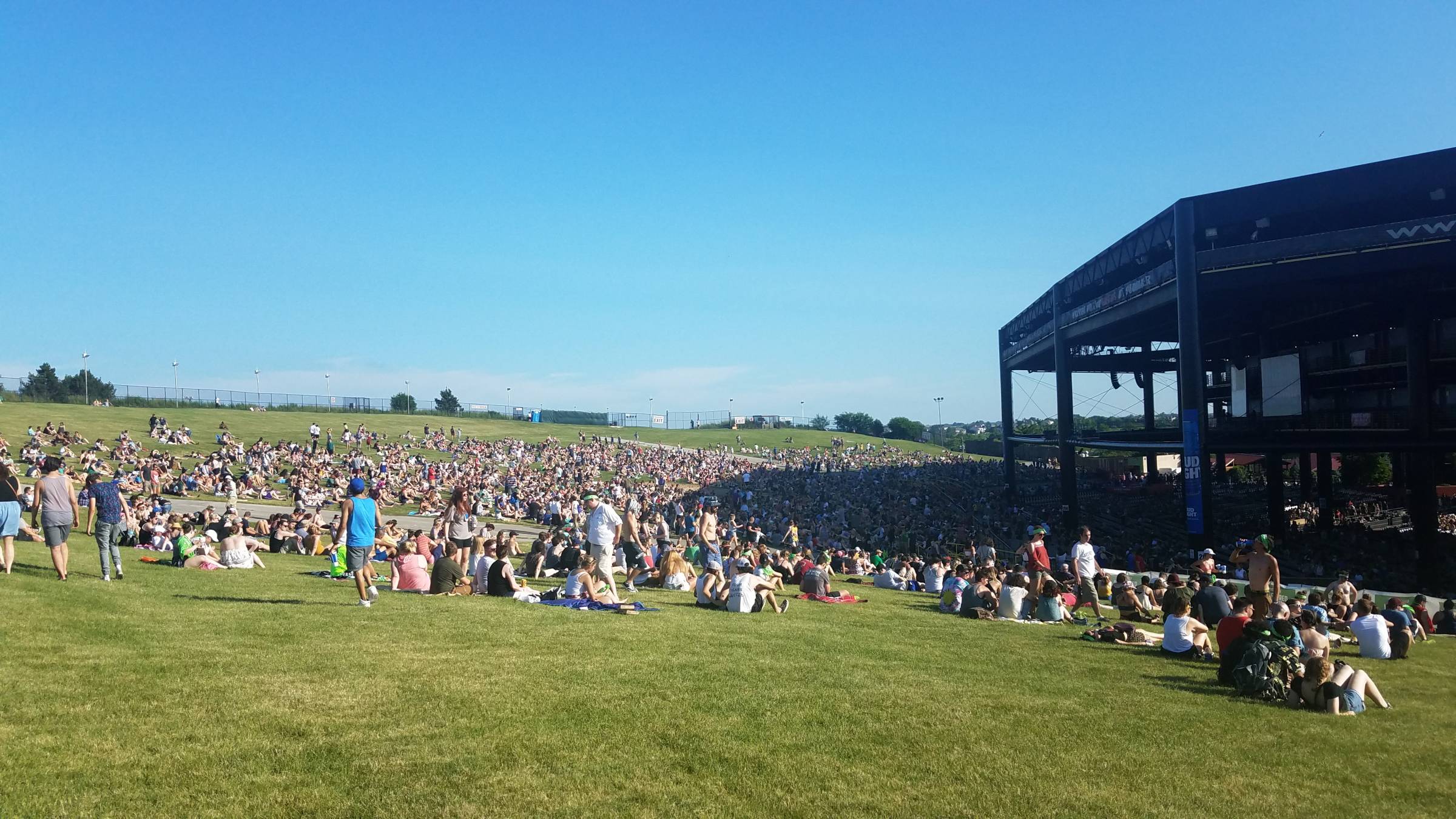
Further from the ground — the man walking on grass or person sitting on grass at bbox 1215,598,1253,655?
person sitting on grass at bbox 1215,598,1253,655

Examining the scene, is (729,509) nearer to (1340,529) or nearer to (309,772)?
(1340,529)

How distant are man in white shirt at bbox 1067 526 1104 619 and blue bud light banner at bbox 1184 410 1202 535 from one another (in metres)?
13.4

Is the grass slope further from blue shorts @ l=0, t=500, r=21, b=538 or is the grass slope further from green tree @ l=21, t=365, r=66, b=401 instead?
blue shorts @ l=0, t=500, r=21, b=538

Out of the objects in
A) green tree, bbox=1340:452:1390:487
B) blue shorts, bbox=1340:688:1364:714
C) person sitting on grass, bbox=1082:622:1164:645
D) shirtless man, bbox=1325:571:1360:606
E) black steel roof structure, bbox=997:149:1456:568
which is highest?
black steel roof structure, bbox=997:149:1456:568

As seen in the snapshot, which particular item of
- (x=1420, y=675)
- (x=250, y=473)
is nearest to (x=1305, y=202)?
(x=1420, y=675)

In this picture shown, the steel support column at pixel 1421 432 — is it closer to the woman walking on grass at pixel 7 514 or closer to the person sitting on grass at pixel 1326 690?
the person sitting on grass at pixel 1326 690

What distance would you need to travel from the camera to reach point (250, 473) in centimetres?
3662

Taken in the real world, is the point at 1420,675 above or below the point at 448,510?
below

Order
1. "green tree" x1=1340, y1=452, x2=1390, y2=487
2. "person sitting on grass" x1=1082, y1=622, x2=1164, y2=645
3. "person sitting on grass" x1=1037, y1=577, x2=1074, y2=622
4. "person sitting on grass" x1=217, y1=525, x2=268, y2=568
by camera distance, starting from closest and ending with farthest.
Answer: "person sitting on grass" x1=1082, y1=622, x2=1164, y2=645 < "person sitting on grass" x1=1037, y1=577, x2=1074, y2=622 < "person sitting on grass" x1=217, y1=525, x2=268, y2=568 < "green tree" x1=1340, y1=452, x2=1390, y2=487

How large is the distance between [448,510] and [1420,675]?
13909 mm

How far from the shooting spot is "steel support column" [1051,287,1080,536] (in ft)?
126

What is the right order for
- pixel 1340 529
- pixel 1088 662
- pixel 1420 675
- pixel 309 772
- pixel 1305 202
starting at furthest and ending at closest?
pixel 1340 529 < pixel 1305 202 < pixel 1420 675 < pixel 1088 662 < pixel 309 772

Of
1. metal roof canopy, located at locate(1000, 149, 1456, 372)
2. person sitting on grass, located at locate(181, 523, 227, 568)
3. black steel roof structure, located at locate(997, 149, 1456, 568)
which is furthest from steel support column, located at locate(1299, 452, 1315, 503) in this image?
person sitting on grass, located at locate(181, 523, 227, 568)

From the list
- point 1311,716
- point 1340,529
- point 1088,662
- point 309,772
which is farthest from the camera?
point 1340,529
